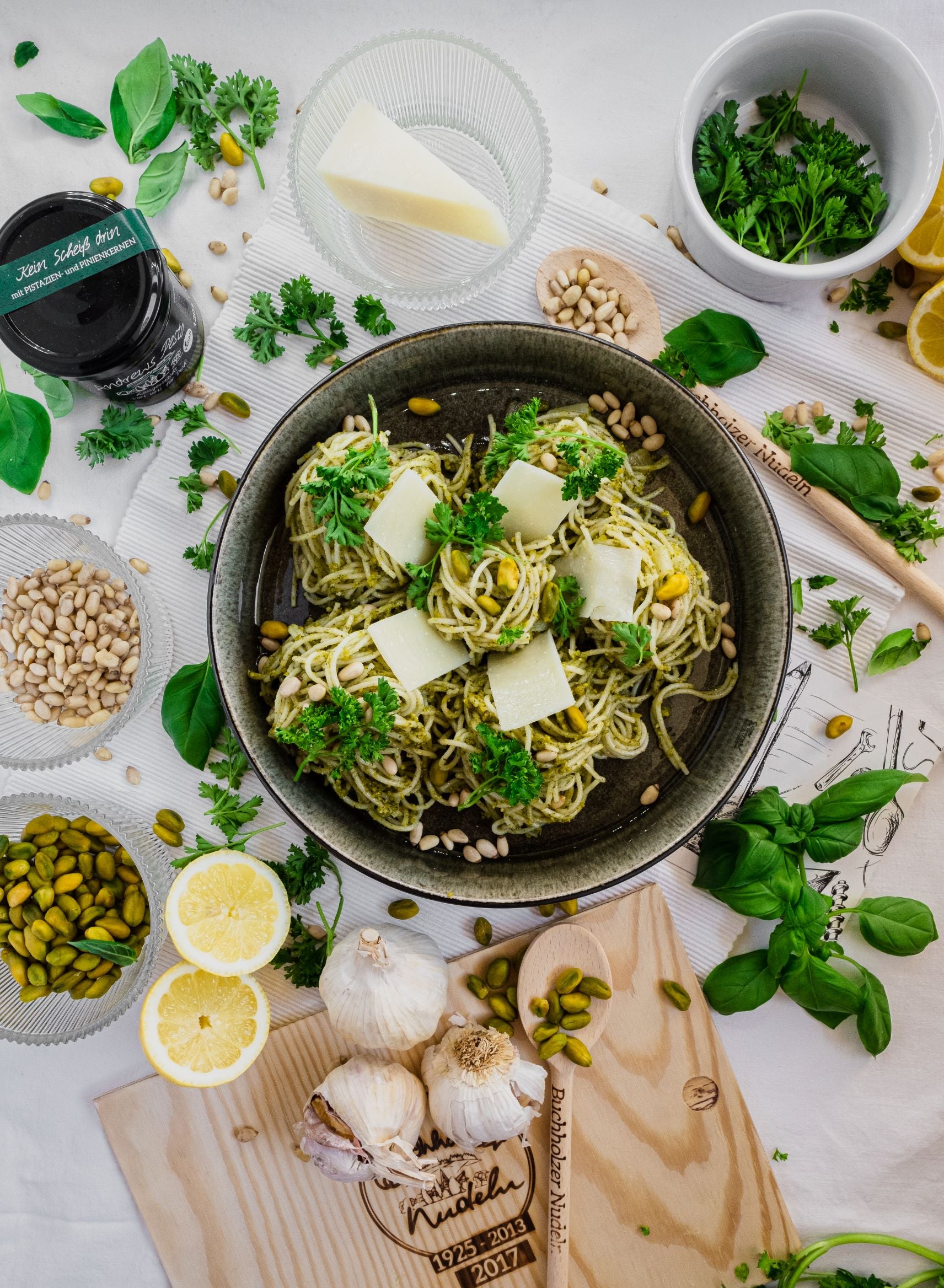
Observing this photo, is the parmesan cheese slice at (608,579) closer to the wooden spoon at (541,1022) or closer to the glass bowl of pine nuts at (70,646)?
the wooden spoon at (541,1022)

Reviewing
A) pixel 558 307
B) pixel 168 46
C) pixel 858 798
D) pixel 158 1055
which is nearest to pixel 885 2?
pixel 558 307

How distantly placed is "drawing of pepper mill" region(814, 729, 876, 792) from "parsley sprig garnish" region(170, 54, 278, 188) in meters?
3.20

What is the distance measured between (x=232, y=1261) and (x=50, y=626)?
2.62 metres

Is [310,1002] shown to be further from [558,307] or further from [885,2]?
[885,2]

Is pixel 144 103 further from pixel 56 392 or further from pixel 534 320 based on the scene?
pixel 534 320

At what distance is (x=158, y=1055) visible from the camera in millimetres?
3037

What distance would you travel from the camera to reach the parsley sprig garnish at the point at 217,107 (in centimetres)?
325

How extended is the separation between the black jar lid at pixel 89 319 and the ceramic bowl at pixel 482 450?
63 cm

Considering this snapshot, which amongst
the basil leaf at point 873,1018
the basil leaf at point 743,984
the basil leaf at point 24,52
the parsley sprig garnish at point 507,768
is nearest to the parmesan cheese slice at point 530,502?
the parsley sprig garnish at point 507,768

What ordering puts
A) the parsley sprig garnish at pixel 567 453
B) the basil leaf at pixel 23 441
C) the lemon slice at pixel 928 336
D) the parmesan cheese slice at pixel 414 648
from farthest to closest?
the basil leaf at pixel 23 441 → the lemon slice at pixel 928 336 → the parmesan cheese slice at pixel 414 648 → the parsley sprig garnish at pixel 567 453

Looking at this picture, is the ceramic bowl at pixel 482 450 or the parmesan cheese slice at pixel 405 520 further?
the ceramic bowl at pixel 482 450

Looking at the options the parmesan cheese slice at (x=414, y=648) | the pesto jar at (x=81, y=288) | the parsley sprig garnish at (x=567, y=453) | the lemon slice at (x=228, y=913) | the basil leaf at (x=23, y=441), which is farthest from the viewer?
the basil leaf at (x=23, y=441)

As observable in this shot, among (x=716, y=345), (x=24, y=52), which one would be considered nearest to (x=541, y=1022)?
(x=716, y=345)

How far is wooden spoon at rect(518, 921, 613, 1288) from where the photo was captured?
3.29 meters
